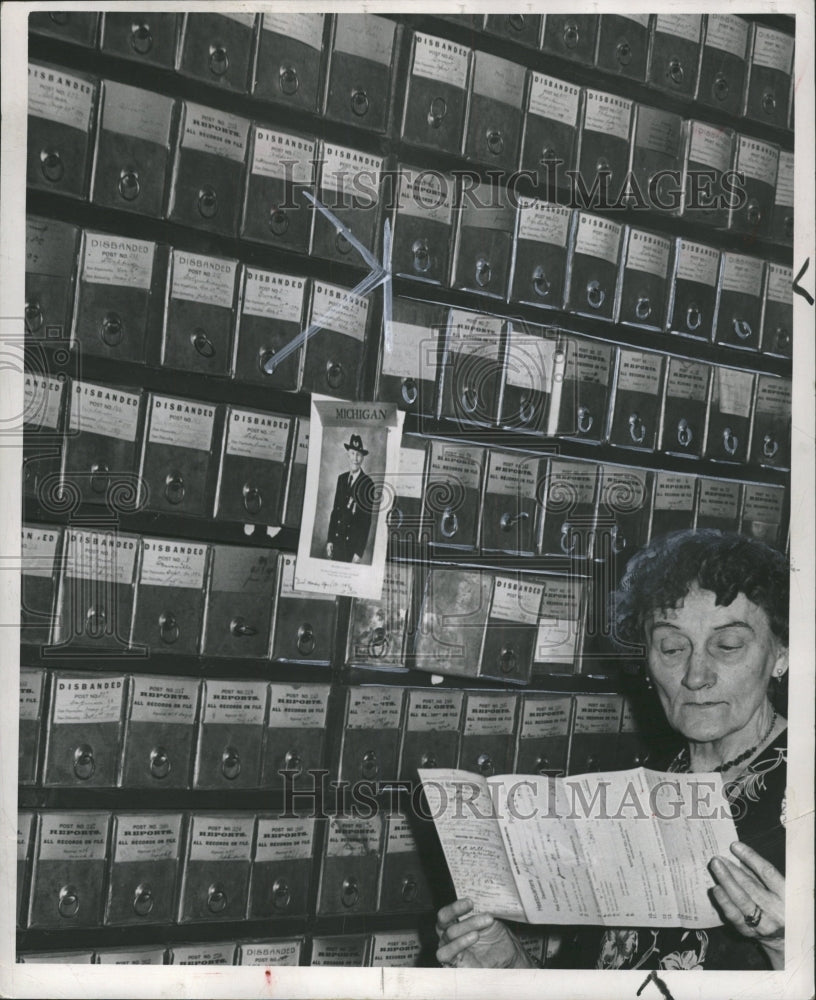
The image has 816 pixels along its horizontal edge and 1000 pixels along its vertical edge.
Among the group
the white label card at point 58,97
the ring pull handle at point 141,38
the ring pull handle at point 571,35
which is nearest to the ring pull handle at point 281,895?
the white label card at point 58,97

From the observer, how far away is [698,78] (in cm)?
221

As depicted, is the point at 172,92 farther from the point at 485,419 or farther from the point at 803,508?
the point at 803,508

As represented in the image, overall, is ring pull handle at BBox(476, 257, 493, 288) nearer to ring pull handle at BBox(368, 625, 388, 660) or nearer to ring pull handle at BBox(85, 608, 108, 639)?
ring pull handle at BBox(368, 625, 388, 660)

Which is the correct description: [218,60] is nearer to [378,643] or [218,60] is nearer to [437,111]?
[437,111]

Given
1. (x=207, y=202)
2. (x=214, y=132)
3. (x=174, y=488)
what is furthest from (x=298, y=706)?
(x=214, y=132)

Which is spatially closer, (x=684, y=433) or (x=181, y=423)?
(x=181, y=423)

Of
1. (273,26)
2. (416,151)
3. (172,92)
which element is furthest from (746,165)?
(172,92)

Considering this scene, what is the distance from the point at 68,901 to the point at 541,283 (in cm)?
136

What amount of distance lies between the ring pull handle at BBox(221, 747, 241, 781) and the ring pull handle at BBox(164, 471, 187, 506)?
44 centimetres

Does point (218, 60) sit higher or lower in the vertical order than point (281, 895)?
higher

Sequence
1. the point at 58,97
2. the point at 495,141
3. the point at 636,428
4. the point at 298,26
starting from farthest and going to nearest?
the point at 636,428
the point at 495,141
the point at 298,26
the point at 58,97

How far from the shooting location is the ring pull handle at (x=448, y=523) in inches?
83.2

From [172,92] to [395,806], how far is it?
1.30m

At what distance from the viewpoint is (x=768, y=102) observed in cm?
221
